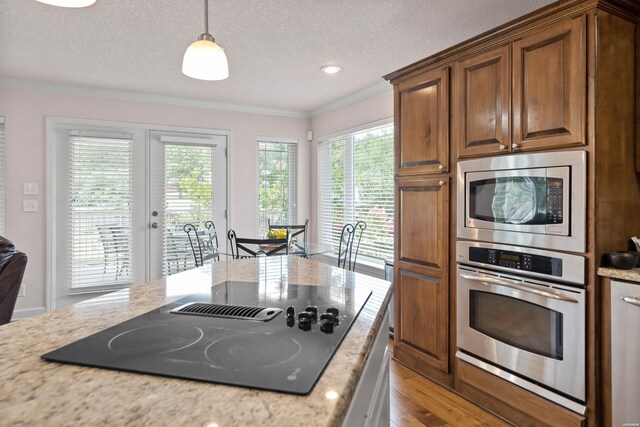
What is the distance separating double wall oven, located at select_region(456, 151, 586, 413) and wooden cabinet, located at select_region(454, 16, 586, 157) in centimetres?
11

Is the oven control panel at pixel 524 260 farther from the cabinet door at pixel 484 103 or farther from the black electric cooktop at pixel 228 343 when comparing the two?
the black electric cooktop at pixel 228 343

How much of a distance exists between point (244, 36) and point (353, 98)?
182 cm

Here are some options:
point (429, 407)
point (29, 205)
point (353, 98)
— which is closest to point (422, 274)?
point (429, 407)

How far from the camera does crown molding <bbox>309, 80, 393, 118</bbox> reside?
153 inches

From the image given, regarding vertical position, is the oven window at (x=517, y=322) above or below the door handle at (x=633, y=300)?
below

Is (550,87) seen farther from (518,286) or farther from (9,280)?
(9,280)

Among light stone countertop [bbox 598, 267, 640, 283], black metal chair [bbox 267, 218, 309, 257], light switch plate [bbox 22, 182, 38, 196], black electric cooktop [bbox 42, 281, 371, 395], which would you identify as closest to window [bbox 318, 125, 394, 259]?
black metal chair [bbox 267, 218, 309, 257]

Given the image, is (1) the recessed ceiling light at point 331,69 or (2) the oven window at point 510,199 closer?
(2) the oven window at point 510,199

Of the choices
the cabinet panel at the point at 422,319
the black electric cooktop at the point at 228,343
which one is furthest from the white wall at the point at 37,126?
the black electric cooktop at the point at 228,343

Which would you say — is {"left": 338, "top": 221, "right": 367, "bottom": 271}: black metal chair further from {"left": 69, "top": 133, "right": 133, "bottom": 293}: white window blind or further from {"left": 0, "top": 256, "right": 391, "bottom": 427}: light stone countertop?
{"left": 0, "top": 256, "right": 391, "bottom": 427}: light stone countertop

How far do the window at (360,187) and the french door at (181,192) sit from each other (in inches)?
51.0

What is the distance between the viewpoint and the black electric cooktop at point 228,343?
783mm

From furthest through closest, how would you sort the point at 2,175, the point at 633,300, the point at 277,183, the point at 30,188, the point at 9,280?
1. the point at 277,183
2. the point at 30,188
3. the point at 2,175
4. the point at 9,280
5. the point at 633,300

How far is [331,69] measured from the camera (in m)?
3.42
